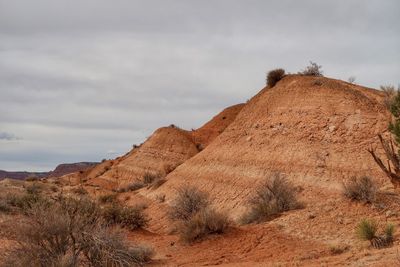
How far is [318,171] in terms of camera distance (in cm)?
2141

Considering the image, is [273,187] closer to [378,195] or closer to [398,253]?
[378,195]

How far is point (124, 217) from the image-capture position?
19.9 meters

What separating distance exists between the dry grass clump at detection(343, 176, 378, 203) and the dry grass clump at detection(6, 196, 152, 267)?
29.3 ft

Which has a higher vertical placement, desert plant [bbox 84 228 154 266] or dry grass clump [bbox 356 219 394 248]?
desert plant [bbox 84 228 154 266]

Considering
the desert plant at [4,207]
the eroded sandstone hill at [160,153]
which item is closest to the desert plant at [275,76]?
the eroded sandstone hill at [160,153]

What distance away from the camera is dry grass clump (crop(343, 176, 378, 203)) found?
15.6m

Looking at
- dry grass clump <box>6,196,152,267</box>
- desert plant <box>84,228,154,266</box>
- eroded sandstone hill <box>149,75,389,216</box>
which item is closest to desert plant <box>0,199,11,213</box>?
eroded sandstone hill <box>149,75,389,216</box>

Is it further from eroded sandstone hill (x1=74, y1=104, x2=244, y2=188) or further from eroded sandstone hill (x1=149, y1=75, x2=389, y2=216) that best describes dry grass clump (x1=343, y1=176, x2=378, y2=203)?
eroded sandstone hill (x1=74, y1=104, x2=244, y2=188)

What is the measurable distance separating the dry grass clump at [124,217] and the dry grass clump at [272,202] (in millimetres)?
5040

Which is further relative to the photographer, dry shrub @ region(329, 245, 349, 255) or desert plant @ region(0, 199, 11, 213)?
desert plant @ region(0, 199, 11, 213)

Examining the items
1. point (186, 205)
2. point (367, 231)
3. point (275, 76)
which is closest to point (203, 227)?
point (186, 205)

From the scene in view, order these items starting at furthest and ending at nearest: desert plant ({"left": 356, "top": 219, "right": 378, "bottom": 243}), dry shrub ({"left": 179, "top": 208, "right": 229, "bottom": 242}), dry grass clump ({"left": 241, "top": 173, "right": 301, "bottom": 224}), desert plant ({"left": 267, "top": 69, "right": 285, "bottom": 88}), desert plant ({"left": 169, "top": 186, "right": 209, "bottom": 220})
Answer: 1. desert plant ({"left": 267, "top": 69, "right": 285, "bottom": 88})
2. desert plant ({"left": 169, "top": 186, "right": 209, "bottom": 220})
3. dry grass clump ({"left": 241, "top": 173, "right": 301, "bottom": 224})
4. dry shrub ({"left": 179, "top": 208, "right": 229, "bottom": 242})
5. desert plant ({"left": 356, "top": 219, "right": 378, "bottom": 243})

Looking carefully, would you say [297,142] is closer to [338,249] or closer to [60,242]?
[338,249]

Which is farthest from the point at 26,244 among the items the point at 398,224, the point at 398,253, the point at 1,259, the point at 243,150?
the point at 243,150
